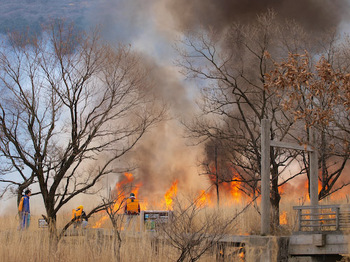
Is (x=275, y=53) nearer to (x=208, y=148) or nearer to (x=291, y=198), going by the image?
(x=291, y=198)

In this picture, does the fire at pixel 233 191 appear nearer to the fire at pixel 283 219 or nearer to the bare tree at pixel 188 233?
the fire at pixel 283 219

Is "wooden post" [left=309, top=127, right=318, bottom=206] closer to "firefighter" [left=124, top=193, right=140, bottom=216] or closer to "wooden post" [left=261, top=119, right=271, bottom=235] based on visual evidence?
"wooden post" [left=261, top=119, right=271, bottom=235]

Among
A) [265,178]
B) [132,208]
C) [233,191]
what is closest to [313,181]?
[265,178]

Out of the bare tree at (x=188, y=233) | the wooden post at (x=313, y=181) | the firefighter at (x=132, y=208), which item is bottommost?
the bare tree at (x=188, y=233)

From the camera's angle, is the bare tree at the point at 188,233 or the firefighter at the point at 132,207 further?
the firefighter at the point at 132,207

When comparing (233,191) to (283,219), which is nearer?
(283,219)

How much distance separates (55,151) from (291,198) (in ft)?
40.5

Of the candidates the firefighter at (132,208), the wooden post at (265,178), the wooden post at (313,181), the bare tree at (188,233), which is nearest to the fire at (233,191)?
the wooden post at (313,181)

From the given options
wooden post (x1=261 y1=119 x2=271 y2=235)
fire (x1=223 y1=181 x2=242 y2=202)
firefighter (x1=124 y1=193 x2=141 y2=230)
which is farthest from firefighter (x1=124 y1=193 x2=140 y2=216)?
fire (x1=223 y1=181 x2=242 y2=202)

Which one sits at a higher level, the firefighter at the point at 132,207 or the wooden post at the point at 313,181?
the wooden post at the point at 313,181

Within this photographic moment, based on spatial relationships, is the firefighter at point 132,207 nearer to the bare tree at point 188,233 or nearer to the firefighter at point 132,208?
the firefighter at point 132,208

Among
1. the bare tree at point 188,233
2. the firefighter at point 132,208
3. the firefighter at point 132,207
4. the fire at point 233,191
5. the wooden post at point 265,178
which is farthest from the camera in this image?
the fire at point 233,191

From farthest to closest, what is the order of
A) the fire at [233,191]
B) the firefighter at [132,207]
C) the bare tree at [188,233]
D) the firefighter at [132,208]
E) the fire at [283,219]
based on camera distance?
the fire at [233,191] → the fire at [283,219] → the firefighter at [132,207] → the firefighter at [132,208] → the bare tree at [188,233]

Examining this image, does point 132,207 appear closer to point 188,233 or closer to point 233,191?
point 188,233
